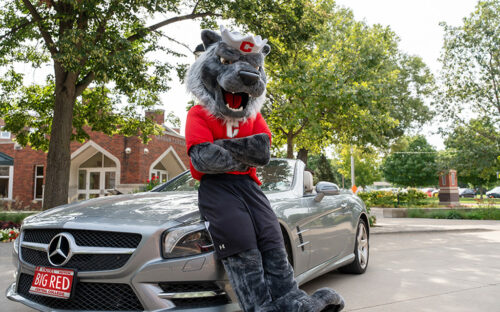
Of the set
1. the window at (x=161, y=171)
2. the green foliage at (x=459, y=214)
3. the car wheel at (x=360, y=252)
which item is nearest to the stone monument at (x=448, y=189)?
the green foliage at (x=459, y=214)

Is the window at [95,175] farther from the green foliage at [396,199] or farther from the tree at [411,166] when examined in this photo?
the tree at [411,166]

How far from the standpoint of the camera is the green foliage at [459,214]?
18828mm

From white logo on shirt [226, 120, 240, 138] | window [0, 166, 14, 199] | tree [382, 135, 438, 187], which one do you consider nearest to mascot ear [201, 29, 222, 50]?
white logo on shirt [226, 120, 240, 138]

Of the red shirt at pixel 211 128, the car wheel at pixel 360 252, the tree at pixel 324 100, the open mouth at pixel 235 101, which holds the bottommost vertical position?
the car wheel at pixel 360 252

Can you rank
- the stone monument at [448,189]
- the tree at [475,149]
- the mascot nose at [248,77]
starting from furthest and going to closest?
the stone monument at [448,189], the tree at [475,149], the mascot nose at [248,77]

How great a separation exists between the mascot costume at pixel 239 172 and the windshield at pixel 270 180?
3.79ft

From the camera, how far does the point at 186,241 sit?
8.54 ft

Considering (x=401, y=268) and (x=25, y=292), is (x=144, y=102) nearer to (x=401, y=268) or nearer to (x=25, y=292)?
(x=401, y=268)

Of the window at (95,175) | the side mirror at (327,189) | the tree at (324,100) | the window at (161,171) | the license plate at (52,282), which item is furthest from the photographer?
the window at (161,171)

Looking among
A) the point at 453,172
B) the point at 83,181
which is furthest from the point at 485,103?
the point at 83,181

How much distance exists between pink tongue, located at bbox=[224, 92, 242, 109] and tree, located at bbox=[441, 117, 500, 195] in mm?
26595

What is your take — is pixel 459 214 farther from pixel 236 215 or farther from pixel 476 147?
pixel 236 215

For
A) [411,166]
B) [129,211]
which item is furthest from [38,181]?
[411,166]

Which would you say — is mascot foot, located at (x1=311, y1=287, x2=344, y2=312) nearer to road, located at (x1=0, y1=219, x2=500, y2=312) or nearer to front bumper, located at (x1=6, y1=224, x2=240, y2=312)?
front bumper, located at (x1=6, y1=224, x2=240, y2=312)
